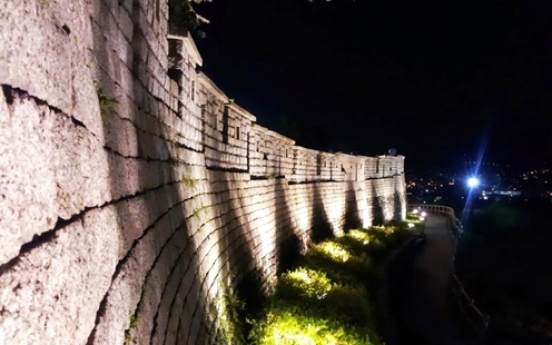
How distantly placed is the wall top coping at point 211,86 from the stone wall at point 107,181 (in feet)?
0.08

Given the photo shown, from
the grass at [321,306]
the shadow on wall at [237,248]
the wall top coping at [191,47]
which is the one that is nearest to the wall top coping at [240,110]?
the shadow on wall at [237,248]

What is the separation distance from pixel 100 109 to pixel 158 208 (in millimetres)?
1439

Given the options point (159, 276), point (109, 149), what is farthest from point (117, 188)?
point (159, 276)

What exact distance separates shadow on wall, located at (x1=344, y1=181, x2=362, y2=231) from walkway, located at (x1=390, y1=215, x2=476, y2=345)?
3.70 m

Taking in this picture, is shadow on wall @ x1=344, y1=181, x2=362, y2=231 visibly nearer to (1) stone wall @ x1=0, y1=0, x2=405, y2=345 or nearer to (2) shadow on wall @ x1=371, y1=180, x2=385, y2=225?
(2) shadow on wall @ x1=371, y1=180, x2=385, y2=225

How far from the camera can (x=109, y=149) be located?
288cm

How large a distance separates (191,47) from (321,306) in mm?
7029

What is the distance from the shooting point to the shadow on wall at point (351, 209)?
25747mm

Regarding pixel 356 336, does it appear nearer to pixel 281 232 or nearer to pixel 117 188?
pixel 281 232

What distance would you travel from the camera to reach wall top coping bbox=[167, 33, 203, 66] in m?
5.63

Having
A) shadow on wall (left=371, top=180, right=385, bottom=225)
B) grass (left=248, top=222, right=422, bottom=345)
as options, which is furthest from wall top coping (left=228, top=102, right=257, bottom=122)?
shadow on wall (left=371, top=180, right=385, bottom=225)

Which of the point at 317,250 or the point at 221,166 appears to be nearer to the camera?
the point at 221,166

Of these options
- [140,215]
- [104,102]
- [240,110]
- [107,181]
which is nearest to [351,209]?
[240,110]

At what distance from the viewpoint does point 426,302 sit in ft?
57.5
